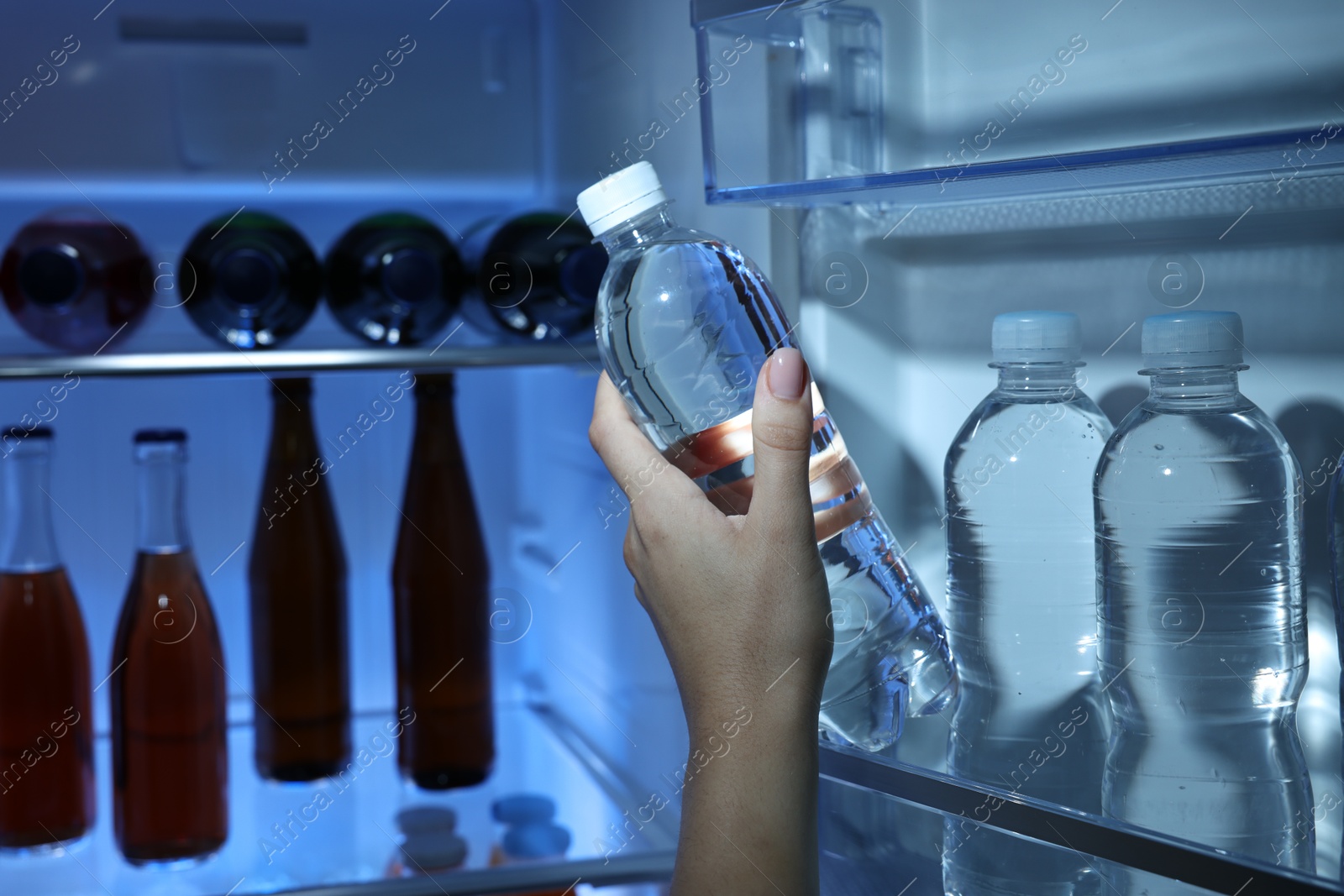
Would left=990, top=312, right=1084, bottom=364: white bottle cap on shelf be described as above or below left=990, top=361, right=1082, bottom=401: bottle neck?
above

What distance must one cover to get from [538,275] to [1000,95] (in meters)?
0.50

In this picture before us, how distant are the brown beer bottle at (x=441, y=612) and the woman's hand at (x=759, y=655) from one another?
606 mm

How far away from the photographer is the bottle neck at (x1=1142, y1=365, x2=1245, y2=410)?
61 cm

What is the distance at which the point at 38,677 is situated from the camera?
3.60 ft

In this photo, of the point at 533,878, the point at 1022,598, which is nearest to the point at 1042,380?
the point at 1022,598

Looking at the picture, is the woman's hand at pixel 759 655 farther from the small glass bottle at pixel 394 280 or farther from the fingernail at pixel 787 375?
the small glass bottle at pixel 394 280

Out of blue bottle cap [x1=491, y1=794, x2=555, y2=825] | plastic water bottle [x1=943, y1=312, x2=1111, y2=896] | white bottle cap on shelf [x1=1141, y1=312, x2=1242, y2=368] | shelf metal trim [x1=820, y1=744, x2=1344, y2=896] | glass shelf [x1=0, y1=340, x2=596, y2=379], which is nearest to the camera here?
shelf metal trim [x1=820, y1=744, x2=1344, y2=896]

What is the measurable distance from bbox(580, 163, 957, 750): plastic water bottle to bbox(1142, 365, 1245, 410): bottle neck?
21 centimetres

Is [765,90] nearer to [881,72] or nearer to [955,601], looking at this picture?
[881,72]

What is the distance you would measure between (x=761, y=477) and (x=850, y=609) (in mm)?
228

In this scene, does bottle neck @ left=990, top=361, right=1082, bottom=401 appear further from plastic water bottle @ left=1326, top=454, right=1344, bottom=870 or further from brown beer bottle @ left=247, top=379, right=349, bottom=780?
brown beer bottle @ left=247, top=379, right=349, bottom=780

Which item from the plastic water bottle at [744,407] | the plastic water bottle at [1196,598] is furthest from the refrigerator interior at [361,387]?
the plastic water bottle at [1196,598]

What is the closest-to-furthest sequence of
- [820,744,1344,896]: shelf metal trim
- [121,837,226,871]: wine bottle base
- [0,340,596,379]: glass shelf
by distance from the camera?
[820,744,1344,896]: shelf metal trim
[0,340,596,379]: glass shelf
[121,837,226,871]: wine bottle base

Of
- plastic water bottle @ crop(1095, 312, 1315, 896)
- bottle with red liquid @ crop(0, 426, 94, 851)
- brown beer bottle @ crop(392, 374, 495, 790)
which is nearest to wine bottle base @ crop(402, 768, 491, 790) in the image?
brown beer bottle @ crop(392, 374, 495, 790)
